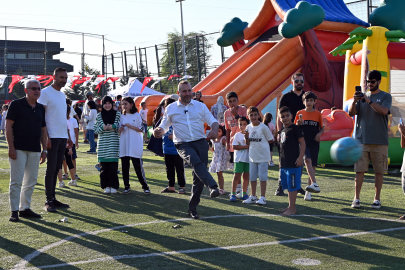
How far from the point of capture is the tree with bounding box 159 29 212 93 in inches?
1092

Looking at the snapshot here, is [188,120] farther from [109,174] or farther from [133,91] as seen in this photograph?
[133,91]

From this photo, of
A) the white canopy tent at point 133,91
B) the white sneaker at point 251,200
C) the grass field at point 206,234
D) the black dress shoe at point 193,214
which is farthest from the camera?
the white canopy tent at point 133,91

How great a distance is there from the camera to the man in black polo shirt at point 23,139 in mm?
6074

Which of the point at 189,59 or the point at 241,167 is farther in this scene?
the point at 189,59

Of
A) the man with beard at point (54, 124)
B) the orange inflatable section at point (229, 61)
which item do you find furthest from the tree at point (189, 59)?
the man with beard at point (54, 124)

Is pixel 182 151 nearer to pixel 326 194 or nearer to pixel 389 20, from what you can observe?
pixel 326 194

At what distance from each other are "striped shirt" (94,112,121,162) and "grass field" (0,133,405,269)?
701mm

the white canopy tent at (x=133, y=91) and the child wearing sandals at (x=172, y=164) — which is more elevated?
the white canopy tent at (x=133, y=91)

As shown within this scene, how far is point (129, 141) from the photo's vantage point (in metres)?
8.45

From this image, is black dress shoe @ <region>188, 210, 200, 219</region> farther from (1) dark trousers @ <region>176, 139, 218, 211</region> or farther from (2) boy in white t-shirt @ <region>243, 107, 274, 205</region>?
(2) boy in white t-shirt @ <region>243, 107, 274, 205</region>

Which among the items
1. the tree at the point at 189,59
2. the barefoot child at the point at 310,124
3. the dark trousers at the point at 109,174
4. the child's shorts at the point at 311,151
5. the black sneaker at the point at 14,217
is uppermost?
the tree at the point at 189,59

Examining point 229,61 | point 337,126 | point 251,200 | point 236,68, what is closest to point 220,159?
point 251,200

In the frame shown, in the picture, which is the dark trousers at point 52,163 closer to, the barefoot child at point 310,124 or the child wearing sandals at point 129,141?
the child wearing sandals at point 129,141

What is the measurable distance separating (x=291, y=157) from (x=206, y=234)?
6.14 feet
